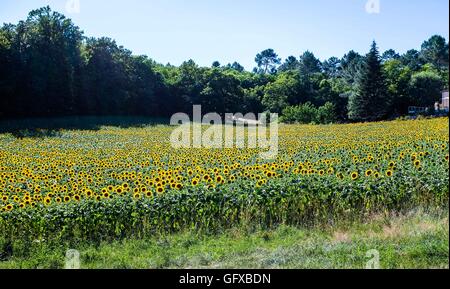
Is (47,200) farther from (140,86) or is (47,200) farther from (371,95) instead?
(140,86)

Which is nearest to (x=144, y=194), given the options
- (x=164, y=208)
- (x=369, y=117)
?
(x=164, y=208)

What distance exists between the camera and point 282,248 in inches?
244

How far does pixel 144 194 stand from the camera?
8289 millimetres

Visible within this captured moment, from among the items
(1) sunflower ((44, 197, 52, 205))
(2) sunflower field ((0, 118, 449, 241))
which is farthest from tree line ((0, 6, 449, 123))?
(1) sunflower ((44, 197, 52, 205))

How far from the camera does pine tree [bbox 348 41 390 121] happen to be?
129 ft

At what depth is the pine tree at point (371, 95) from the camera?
39406 millimetres

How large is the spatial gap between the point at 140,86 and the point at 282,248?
40.6 meters

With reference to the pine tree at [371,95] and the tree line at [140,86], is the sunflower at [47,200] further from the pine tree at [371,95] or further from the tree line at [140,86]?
the pine tree at [371,95]

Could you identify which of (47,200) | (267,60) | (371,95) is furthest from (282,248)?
(267,60)

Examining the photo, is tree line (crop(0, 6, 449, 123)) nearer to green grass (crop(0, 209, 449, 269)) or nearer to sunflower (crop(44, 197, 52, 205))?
green grass (crop(0, 209, 449, 269))

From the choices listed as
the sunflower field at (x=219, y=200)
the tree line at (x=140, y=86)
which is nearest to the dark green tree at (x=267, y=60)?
the tree line at (x=140, y=86)

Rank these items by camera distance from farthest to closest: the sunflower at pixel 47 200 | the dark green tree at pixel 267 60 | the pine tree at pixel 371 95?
the dark green tree at pixel 267 60 < the pine tree at pixel 371 95 < the sunflower at pixel 47 200

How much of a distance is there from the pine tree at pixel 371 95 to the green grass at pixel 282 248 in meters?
33.8

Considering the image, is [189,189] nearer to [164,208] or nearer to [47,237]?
[164,208]
